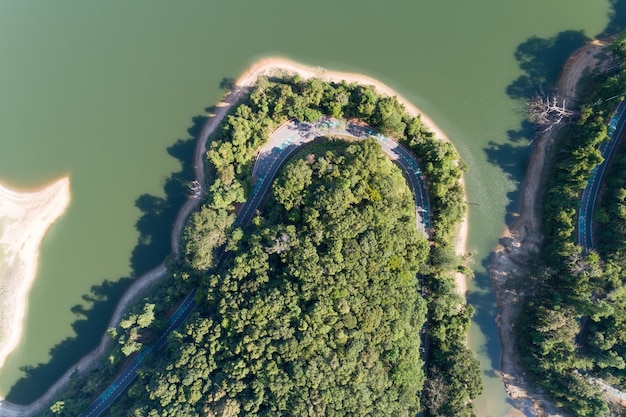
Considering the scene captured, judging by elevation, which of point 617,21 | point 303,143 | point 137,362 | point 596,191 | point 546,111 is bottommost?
point 137,362

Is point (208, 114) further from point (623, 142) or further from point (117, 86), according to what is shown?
point (623, 142)

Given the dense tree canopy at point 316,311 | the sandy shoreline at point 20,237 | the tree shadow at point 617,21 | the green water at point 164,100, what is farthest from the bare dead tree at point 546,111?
the sandy shoreline at point 20,237

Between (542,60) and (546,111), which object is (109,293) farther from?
(542,60)

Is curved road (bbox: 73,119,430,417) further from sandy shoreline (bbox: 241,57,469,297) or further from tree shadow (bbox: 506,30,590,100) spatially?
tree shadow (bbox: 506,30,590,100)

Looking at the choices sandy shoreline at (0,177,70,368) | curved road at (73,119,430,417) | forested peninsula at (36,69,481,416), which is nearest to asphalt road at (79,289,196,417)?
curved road at (73,119,430,417)

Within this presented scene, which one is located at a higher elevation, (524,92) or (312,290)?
(524,92)

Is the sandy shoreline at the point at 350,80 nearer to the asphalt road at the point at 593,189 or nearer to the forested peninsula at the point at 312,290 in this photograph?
the forested peninsula at the point at 312,290

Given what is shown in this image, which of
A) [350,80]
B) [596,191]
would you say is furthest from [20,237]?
[596,191]
